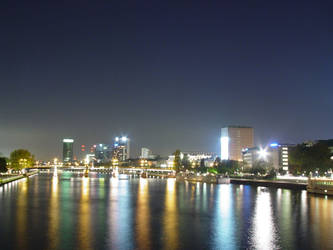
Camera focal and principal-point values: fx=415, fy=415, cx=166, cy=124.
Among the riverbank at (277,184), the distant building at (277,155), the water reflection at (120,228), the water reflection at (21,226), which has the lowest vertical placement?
the riverbank at (277,184)

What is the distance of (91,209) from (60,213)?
3.63 m

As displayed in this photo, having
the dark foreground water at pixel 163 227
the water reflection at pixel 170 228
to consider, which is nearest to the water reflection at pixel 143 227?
the dark foreground water at pixel 163 227

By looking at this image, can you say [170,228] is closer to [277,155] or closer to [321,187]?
[321,187]

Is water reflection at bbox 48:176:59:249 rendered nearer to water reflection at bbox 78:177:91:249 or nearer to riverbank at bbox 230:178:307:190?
water reflection at bbox 78:177:91:249

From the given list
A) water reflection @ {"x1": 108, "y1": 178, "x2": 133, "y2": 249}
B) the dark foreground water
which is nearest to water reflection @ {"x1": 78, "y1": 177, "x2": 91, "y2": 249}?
the dark foreground water

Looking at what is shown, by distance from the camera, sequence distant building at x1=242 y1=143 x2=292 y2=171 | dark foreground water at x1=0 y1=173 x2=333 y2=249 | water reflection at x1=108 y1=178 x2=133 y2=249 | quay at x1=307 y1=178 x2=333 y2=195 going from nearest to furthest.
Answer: water reflection at x1=108 y1=178 x2=133 y2=249
dark foreground water at x1=0 y1=173 x2=333 y2=249
quay at x1=307 y1=178 x2=333 y2=195
distant building at x1=242 y1=143 x2=292 y2=171

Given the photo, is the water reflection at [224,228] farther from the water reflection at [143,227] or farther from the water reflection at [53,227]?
the water reflection at [53,227]

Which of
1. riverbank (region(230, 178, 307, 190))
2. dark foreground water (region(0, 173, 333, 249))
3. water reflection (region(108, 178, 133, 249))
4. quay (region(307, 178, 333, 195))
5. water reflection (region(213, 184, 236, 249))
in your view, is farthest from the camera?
riverbank (region(230, 178, 307, 190))

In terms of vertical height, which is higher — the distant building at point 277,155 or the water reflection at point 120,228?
the distant building at point 277,155

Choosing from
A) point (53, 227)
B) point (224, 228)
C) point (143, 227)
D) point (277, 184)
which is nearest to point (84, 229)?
point (53, 227)

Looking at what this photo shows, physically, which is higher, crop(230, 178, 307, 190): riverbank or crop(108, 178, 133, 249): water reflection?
crop(108, 178, 133, 249): water reflection

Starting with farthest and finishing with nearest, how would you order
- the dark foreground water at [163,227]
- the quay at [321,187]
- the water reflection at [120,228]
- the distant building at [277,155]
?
the distant building at [277,155], the quay at [321,187], the dark foreground water at [163,227], the water reflection at [120,228]

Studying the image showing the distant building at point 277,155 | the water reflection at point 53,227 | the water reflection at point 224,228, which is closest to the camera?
the water reflection at point 53,227

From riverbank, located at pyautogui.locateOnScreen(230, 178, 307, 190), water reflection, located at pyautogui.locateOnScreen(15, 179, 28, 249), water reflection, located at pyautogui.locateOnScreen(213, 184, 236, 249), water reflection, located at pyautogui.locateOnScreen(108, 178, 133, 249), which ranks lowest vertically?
riverbank, located at pyautogui.locateOnScreen(230, 178, 307, 190)
